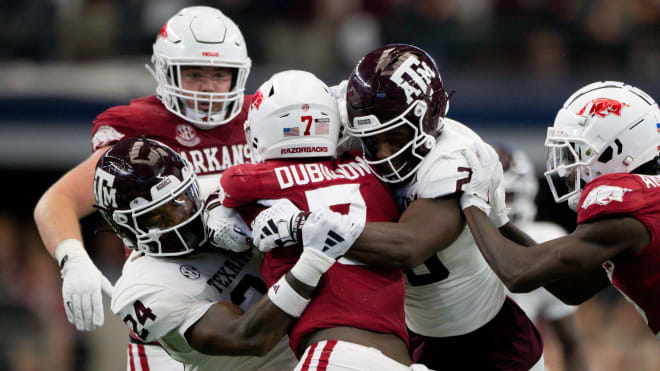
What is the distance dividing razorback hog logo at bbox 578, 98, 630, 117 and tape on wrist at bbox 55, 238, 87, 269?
2251 mm

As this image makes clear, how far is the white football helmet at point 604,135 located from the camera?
357 cm

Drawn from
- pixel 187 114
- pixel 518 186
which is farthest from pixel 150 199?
pixel 518 186

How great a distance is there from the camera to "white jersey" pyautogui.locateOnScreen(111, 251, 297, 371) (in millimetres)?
3438

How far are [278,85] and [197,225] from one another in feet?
2.05

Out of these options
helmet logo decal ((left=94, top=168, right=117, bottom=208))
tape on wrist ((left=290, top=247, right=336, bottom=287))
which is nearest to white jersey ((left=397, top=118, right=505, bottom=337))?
tape on wrist ((left=290, top=247, right=336, bottom=287))

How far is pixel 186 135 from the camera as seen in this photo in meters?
4.64

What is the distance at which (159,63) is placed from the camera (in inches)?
186

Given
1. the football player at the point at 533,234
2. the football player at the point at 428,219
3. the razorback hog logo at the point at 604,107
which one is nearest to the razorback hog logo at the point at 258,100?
the football player at the point at 428,219

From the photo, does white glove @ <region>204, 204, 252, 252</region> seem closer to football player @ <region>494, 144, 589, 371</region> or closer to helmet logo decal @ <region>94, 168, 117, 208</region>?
helmet logo decal @ <region>94, 168, 117, 208</region>

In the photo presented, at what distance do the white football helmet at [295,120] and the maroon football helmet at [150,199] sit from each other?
0.34 metres

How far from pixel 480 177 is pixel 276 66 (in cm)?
559

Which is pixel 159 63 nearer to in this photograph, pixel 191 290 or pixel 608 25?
pixel 191 290

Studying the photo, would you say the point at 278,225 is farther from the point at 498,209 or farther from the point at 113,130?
the point at 113,130

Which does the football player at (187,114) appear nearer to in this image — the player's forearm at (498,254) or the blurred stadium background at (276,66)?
the player's forearm at (498,254)
